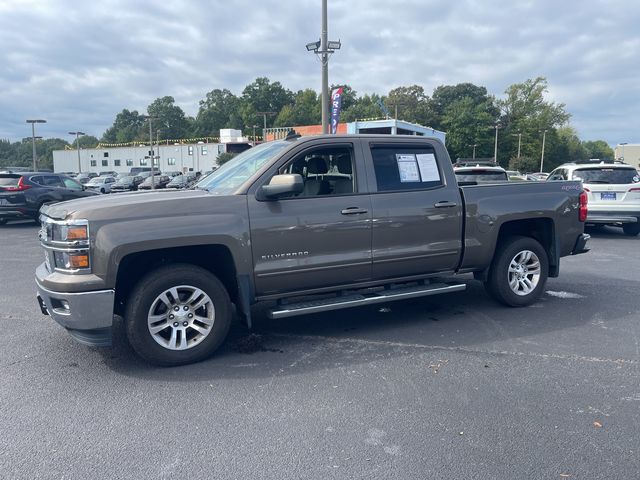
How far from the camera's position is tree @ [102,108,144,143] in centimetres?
13675

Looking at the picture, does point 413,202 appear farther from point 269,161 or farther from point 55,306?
point 55,306

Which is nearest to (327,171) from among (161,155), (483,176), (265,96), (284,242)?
(284,242)

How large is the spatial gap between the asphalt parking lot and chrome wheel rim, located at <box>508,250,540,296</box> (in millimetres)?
365

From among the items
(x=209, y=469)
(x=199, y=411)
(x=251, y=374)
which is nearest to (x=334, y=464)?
(x=209, y=469)

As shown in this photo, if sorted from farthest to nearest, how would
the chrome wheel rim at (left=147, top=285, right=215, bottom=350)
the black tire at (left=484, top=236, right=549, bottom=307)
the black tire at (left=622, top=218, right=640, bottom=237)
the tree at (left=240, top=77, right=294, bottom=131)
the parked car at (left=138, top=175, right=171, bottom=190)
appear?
the tree at (left=240, top=77, right=294, bottom=131), the parked car at (left=138, top=175, right=171, bottom=190), the black tire at (left=622, top=218, right=640, bottom=237), the black tire at (left=484, top=236, right=549, bottom=307), the chrome wheel rim at (left=147, top=285, right=215, bottom=350)

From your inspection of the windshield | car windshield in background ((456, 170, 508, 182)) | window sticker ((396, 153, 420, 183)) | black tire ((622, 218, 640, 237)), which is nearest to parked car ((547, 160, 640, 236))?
black tire ((622, 218, 640, 237))

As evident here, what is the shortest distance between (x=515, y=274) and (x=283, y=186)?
3.25 metres

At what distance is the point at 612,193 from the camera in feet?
38.0

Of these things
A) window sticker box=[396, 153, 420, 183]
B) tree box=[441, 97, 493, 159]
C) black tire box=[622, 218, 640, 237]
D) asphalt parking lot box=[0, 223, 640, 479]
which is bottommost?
asphalt parking lot box=[0, 223, 640, 479]

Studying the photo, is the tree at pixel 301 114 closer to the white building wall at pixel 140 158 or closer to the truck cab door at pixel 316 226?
the white building wall at pixel 140 158

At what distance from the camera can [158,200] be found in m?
4.36

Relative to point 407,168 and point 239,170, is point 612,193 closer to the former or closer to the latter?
point 407,168

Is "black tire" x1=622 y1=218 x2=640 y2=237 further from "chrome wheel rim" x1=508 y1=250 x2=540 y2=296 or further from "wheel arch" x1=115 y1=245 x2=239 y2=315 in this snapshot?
"wheel arch" x1=115 y1=245 x2=239 y2=315

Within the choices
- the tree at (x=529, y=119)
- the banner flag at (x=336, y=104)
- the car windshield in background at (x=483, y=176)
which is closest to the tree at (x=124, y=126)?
the tree at (x=529, y=119)
